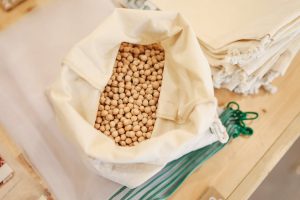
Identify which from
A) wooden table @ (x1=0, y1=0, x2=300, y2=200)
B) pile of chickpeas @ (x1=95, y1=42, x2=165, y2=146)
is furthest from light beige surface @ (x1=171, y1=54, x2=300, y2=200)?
pile of chickpeas @ (x1=95, y1=42, x2=165, y2=146)

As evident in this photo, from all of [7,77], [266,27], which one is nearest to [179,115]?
[266,27]

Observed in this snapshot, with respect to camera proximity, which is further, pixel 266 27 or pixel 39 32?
pixel 39 32

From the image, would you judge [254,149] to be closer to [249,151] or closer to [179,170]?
[249,151]

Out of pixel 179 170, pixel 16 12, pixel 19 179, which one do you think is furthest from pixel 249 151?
pixel 16 12

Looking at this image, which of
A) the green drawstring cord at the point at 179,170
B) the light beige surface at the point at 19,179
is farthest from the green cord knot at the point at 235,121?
the light beige surface at the point at 19,179

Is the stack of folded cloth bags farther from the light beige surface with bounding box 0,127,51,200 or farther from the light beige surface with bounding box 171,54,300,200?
the light beige surface with bounding box 0,127,51,200

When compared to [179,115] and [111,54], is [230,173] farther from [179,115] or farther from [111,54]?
[111,54]

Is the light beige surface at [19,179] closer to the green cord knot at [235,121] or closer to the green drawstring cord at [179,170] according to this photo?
the green drawstring cord at [179,170]
